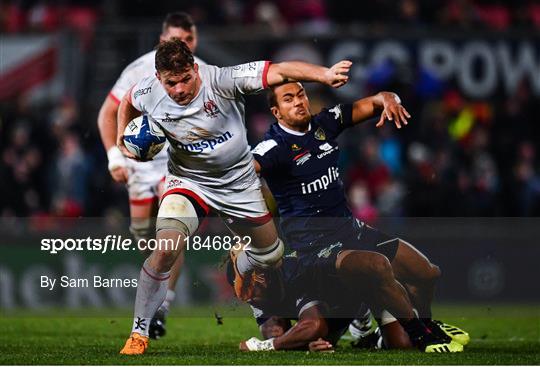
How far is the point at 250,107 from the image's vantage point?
59.6 feet

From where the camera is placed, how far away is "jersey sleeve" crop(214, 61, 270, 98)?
957 cm

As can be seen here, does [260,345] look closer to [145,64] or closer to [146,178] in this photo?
[146,178]

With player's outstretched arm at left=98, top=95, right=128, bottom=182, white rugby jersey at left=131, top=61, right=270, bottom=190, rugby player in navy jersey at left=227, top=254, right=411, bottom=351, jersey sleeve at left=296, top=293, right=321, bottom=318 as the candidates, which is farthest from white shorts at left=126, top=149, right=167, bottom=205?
jersey sleeve at left=296, top=293, right=321, bottom=318

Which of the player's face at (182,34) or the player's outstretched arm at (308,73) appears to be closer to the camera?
the player's outstretched arm at (308,73)

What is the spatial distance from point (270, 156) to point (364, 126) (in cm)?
839

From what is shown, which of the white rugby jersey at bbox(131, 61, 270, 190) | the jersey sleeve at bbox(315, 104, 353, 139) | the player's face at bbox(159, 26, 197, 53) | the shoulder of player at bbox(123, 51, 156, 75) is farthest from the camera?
the shoulder of player at bbox(123, 51, 156, 75)

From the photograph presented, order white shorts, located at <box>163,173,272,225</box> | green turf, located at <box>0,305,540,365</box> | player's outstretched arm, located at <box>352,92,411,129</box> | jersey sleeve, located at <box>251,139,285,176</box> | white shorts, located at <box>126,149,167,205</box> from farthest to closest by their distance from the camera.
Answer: white shorts, located at <box>126,149,167,205</box>
jersey sleeve, located at <box>251,139,285,176</box>
white shorts, located at <box>163,173,272,225</box>
player's outstretched arm, located at <box>352,92,411,129</box>
green turf, located at <box>0,305,540,365</box>

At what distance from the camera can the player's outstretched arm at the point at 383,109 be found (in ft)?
31.7

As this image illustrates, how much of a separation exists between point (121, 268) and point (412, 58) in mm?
7115

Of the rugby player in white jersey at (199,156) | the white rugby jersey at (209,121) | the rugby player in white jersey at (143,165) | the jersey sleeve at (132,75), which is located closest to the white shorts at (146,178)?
the rugby player in white jersey at (143,165)

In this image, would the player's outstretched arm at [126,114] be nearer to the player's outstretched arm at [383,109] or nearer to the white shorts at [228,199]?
the white shorts at [228,199]

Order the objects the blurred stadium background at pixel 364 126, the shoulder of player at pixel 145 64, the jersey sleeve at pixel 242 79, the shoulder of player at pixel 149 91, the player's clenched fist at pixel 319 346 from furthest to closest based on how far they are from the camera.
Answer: the blurred stadium background at pixel 364 126
the shoulder of player at pixel 145 64
the player's clenched fist at pixel 319 346
the shoulder of player at pixel 149 91
the jersey sleeve at pixel 242 79

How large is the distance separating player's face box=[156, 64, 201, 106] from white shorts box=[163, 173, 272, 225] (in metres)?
0.81

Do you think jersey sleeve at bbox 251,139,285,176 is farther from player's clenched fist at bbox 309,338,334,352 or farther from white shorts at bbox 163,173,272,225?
player's clenched fist at bbox 309,338,334,352
